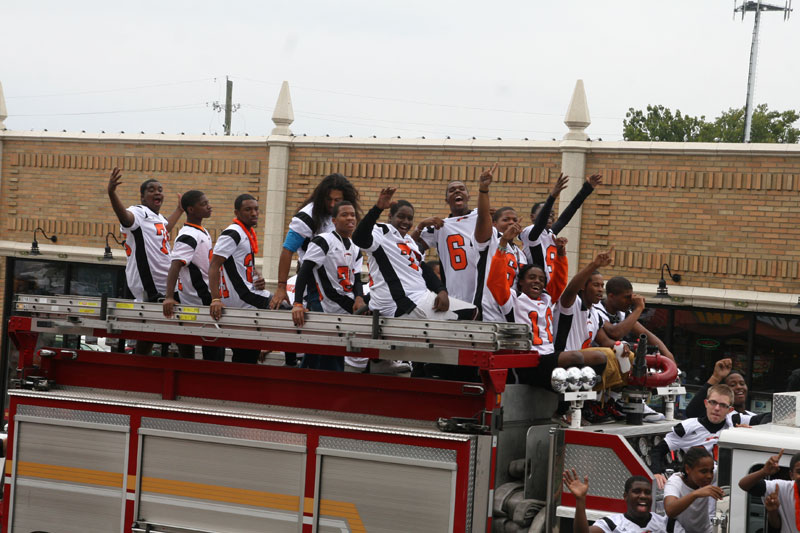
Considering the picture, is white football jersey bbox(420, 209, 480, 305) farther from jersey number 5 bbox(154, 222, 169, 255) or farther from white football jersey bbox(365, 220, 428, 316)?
jersey number 5 bbox(154, 222, 169, 255)

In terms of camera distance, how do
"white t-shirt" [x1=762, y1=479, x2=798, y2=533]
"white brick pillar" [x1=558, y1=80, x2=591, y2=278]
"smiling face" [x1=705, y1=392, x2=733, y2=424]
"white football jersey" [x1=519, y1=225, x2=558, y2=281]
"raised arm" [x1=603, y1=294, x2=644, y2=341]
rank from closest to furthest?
"white t-shirt" [x1=762, y1=479, x2=798, y2=533] < "smiling face" [x1=705, y1=392, x2=733, y2=424] < "raised arm" [x1=603, y1=294, x2=644, y2=341] < "white football jersey" [x1=519, y1=225, x2=558, y2=281] < "white brick pillar" [x1=558, y1=80, x2=591, y2=278]

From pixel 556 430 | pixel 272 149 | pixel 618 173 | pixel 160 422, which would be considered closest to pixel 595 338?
pixel 556 430

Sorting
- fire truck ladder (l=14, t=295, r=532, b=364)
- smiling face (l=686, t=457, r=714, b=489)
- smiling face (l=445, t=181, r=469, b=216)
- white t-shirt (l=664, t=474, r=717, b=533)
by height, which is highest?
smiling face (l=445, t=181, r=469, b=216)

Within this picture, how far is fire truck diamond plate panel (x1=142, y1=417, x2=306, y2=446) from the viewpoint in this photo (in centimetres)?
621

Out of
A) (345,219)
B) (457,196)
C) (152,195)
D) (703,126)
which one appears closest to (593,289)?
(457,196)

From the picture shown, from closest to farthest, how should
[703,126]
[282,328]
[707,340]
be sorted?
[282,328] → [707,340] → [703,126]

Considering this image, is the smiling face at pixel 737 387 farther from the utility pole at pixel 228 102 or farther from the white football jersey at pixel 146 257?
the utility pole at pixel 228 102

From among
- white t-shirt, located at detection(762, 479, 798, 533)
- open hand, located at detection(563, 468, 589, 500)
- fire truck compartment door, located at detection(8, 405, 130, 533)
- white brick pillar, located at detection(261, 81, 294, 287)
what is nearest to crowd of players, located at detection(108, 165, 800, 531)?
open hand, located at detection(563, 468, 589, 500)

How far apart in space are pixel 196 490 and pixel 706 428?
10.3ft

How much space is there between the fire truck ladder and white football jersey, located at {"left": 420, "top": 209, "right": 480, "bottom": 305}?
141 centimetres

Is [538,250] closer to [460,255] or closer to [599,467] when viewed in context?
[460,255]

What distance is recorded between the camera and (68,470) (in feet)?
22.7

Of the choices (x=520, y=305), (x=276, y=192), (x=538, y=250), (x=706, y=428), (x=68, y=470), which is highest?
(x=276, y=192)

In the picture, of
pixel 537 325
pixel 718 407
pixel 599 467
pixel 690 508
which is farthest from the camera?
pixel 537 325
